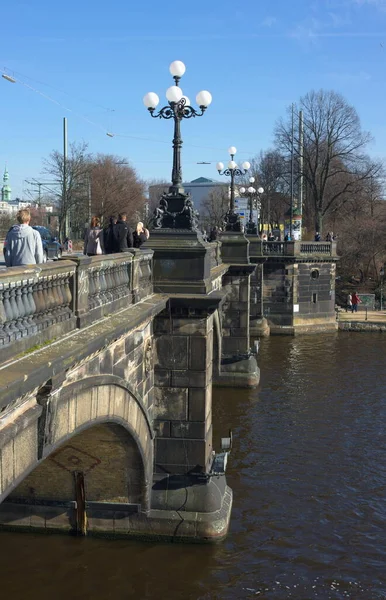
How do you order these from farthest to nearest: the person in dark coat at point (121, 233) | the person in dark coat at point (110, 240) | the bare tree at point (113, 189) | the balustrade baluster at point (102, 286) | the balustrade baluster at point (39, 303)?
the bare tree at point (113, 189)
the person in dark coat at point (110, 240)
the person in dark coat at point (121, 233)
the balustrade baluster at point (102, 286)
the balustrade baluster at point (39, 303)

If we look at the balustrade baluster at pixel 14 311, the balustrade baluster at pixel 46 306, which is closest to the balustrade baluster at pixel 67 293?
the balustrade baluster at pixel 46 306

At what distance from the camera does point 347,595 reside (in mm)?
10109

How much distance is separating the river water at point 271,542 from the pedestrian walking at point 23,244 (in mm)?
5728

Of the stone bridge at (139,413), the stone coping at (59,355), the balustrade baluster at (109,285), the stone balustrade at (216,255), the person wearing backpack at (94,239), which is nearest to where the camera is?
the stone coping at (59,355)

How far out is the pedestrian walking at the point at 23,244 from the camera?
675cm

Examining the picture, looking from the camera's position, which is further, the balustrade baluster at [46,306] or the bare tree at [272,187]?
the bare tree at [272,187]

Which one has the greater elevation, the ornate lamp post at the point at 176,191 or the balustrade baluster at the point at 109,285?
the ornate lamp post at the point at 176,191

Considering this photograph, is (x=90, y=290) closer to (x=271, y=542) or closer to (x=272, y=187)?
(x=271, y=542)

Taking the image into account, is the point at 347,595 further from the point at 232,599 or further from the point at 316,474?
the point at 316,474

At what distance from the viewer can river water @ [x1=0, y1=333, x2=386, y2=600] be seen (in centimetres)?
1022

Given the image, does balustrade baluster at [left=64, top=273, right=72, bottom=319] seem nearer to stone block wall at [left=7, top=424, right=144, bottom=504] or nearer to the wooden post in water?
stone block wall at [left=7, top=424, right=144, bottom=504]

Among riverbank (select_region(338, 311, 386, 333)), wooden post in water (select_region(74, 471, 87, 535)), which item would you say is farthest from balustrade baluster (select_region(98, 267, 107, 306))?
riverbank (select_region(338, 311, 386, 333))

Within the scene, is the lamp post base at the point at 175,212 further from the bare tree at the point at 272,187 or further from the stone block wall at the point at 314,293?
the bare tree at the point at 272,187

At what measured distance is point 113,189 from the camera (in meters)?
51.6
